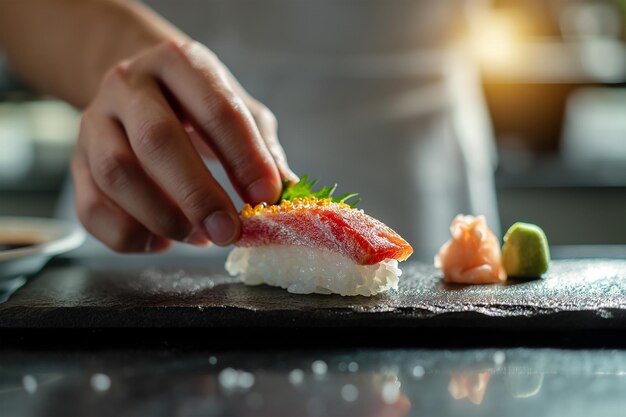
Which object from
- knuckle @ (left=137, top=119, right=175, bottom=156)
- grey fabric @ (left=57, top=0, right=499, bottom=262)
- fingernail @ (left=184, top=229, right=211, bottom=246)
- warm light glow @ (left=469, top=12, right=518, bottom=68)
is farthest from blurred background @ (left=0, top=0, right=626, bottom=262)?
warm light glow @ (left=469, top=12, right=518, bottom=68)

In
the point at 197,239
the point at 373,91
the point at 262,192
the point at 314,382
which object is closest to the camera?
the point at 314,382


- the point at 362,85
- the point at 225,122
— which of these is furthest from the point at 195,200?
the point at 362,85

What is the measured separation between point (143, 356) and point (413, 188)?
5.15 feet

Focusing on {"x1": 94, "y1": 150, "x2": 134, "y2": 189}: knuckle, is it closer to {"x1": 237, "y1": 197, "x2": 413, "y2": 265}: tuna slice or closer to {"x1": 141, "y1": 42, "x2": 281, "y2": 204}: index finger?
{"x1": 141, "y1": 42, "x2": 281, "y2": 204}: index finger

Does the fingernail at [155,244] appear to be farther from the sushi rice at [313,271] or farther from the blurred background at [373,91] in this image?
the blurred background at [373,91]

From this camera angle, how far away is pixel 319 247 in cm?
161

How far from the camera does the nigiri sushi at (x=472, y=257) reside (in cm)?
167

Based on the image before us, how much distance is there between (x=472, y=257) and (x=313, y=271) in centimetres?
35

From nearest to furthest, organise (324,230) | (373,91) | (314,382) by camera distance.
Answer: (314,382), (324,230), (373,91)

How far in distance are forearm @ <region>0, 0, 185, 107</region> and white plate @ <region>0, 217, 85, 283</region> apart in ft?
1.82

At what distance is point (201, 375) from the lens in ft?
4.01

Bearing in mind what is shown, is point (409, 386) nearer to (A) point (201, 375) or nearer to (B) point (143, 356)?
(A) point (201, 375)

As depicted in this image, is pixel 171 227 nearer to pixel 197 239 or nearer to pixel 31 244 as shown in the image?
pixel 197 239

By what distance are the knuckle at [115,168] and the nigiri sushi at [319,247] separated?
27 centimetres
